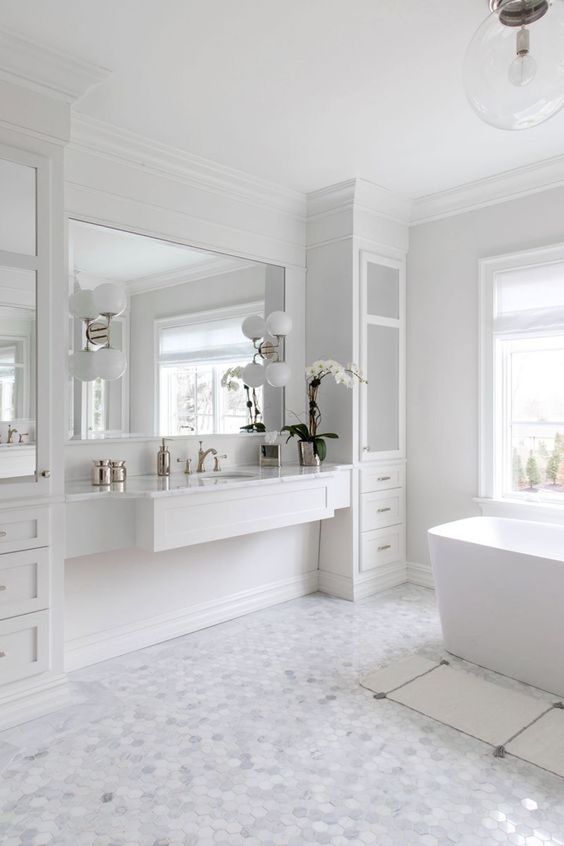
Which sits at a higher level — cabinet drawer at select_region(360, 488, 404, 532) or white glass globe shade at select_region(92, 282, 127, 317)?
white glass globe shade at select_region(92, 282, 127, 317)

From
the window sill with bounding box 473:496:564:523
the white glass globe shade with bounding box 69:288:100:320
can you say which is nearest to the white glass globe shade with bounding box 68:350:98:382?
the white glass globe shade with bounding box 69:288:100:320

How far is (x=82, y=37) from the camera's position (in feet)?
7.39

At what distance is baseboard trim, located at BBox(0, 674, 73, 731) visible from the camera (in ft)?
7.66

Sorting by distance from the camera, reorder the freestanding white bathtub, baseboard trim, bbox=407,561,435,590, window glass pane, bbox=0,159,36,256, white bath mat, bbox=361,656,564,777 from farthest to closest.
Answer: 1. baseboard trim, bbox=407,561,435,590
2. the freestanding white bathtub
3. window glass pane, bbox=0,159,36,256
4. white bath mat, bbox=361,656,564,777

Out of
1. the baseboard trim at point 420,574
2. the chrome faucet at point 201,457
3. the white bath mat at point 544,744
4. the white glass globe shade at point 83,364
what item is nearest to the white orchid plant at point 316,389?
the chrome faucet at point 201,457

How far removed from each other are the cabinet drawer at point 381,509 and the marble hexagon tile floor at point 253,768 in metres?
1.10

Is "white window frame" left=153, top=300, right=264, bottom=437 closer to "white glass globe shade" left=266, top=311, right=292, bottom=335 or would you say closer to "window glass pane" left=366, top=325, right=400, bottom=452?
"white glass globe shade" left=266, top=311, right=292, bottom=335

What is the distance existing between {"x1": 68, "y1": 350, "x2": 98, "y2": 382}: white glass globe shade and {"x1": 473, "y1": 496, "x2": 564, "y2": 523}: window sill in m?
2.50

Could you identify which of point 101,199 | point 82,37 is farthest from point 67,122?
point 101,199

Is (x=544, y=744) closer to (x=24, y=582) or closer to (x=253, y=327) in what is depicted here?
(x=24, y=582)

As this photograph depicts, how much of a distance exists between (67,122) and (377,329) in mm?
2291

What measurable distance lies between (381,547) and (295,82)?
9.24ft

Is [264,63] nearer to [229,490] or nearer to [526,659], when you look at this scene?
[229,490]

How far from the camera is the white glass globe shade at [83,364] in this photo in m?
2.88
